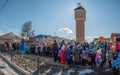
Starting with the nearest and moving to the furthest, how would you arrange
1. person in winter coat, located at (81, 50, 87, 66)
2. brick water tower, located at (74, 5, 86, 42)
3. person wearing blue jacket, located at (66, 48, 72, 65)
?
person in winter coat, located at (81, 50, 87, 66), person wearing blue jacket, located at (66, 48, 72, 65), brick water tower, located at (74, 5, 86, 42)

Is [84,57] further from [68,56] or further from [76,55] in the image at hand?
[68,56]

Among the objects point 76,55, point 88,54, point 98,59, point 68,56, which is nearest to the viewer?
point 98,59

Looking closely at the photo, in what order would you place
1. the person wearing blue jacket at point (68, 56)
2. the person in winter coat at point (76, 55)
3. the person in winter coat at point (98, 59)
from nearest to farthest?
the person in winter coat at point (98, 59) < the person in winter coat at point (76, 55) < the person wearing blue jacket at point (68, 56)

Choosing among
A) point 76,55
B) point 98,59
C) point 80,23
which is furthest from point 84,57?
point 80,23

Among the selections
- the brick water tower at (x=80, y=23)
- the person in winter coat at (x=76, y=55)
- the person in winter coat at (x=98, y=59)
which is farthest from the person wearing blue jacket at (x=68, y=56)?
the brick water tower at (x=80, y=23)

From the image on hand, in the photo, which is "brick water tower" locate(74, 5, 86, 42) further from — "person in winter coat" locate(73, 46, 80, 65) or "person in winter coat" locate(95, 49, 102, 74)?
"person in winter coat" locate(95, 49, 102, 74)

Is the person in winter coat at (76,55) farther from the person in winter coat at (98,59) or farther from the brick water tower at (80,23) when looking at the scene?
the brick water tower at (80,23)

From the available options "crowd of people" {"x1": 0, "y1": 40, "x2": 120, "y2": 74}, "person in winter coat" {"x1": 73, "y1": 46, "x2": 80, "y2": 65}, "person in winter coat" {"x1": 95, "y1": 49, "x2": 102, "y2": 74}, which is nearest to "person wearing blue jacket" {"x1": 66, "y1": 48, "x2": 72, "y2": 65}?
"crowd of people" {"x1": 0, "y1": 40, "x2": 120, "y2": 74}

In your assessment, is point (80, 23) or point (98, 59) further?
point (80, 23)

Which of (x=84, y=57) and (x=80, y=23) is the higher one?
(x=80, y=23)

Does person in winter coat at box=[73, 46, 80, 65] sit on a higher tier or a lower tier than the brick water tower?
lower

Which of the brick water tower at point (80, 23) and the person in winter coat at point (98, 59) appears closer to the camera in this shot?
the person in winter coat at point (98, 59)

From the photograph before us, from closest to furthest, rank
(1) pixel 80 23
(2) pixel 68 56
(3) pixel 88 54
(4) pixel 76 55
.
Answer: (3) pixel 88 54, (4) pixel 76 55, (2) pixel 68 56, (1) pixel 80 23

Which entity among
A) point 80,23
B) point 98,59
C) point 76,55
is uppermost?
point 80,23
